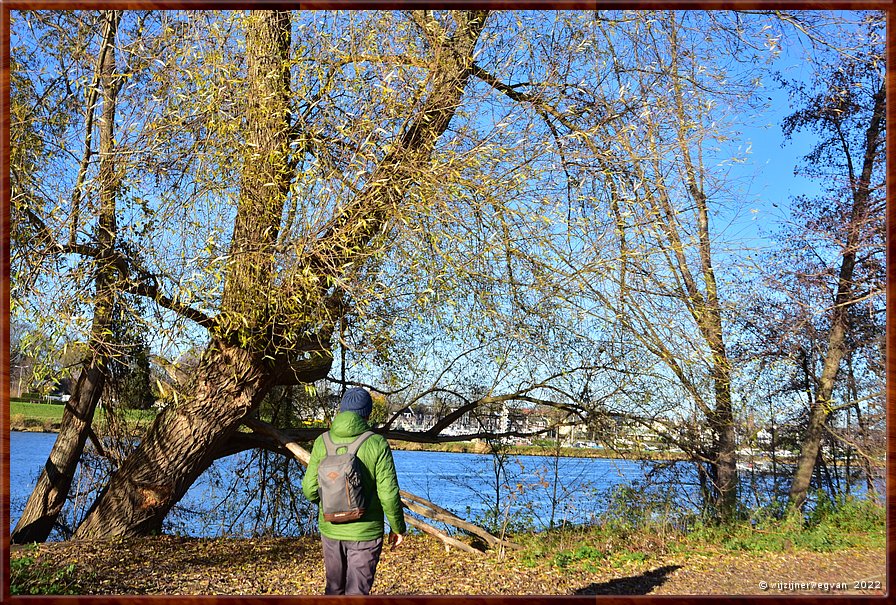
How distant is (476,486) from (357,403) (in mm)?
4771

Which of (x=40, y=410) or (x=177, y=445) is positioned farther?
(x=40, y=410)

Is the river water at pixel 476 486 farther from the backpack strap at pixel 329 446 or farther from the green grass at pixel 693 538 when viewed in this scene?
the backpack strap at pixel 329 446

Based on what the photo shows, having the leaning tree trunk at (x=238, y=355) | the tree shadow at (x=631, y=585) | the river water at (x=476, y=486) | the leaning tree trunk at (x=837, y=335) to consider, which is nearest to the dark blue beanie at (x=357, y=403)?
the leaning tree trunk at (x=238, y=355)

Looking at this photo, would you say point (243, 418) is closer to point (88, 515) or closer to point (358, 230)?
point (88, 515)

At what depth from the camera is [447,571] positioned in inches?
237

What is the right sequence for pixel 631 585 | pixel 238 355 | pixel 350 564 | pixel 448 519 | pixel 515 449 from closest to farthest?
pixel 350 564
pixel 631 585
pixel 238 355
pixel 448 519
pixel 515 449

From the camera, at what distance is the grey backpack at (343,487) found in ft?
11.6

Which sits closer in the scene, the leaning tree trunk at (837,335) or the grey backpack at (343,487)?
the grey backpack at (343,487)

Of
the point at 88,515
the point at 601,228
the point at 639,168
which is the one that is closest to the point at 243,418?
the point at 88,515

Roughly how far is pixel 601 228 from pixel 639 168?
71 centimetres

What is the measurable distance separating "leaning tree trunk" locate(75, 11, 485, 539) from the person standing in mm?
1704

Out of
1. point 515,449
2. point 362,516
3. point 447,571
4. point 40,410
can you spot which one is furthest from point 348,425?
point 40,410

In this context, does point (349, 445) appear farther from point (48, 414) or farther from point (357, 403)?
point (48, 414)

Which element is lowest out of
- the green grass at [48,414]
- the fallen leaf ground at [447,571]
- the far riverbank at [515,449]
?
the fallen leaf ground at [447,571]
